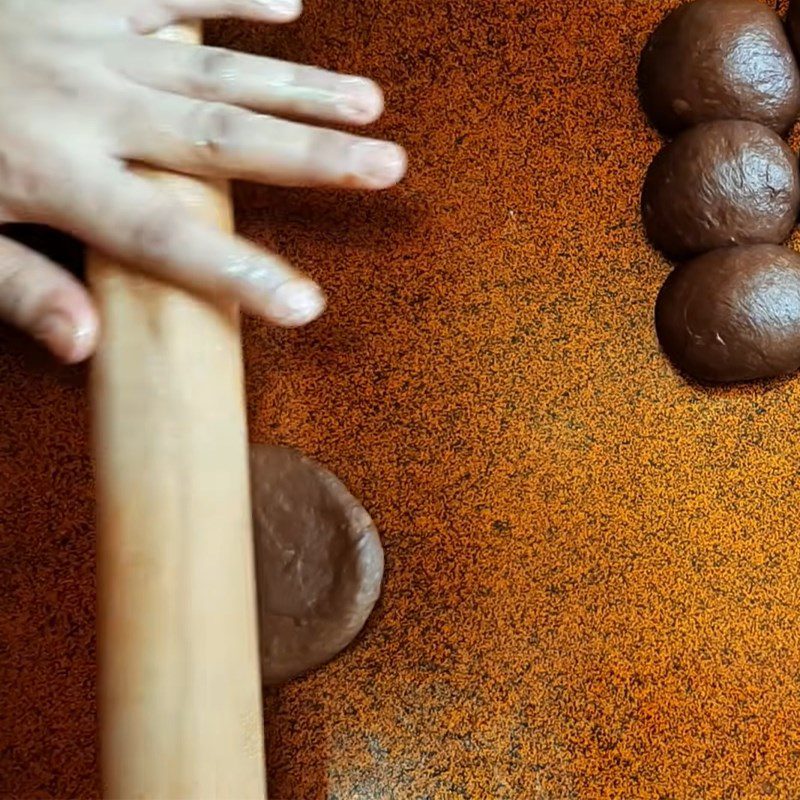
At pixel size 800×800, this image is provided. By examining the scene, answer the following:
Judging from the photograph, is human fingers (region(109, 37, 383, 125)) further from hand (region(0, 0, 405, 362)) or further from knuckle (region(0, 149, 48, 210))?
knuckle (region(0, 149, 48, 210))

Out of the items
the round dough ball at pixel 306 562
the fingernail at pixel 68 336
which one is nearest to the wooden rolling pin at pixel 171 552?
the fingernail at pixel 68 336

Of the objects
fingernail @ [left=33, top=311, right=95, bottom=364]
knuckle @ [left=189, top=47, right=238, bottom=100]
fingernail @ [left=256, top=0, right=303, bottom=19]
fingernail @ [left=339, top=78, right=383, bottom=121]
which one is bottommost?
fingernail @ [left=33, top=311, right=95, bottom=364]

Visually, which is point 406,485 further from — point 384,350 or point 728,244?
point 728,244

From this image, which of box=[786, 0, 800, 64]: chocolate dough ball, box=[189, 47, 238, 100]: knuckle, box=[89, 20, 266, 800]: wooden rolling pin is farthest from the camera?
box=[786, 0, 800, 64]: chocolate dough ball

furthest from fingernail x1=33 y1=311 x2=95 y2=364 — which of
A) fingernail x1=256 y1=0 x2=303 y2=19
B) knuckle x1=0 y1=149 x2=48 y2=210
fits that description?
fingernail x1=256 y1=0 x2=303 y2=19

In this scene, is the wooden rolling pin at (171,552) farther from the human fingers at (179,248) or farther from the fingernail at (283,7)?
the fingernail at (283,7)

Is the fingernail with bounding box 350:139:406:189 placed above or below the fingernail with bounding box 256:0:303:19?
below

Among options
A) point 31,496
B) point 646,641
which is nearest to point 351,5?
point 31,496

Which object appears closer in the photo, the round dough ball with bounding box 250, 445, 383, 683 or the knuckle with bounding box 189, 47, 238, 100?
the knuckle with bounding box 189, 47, 238, 100
